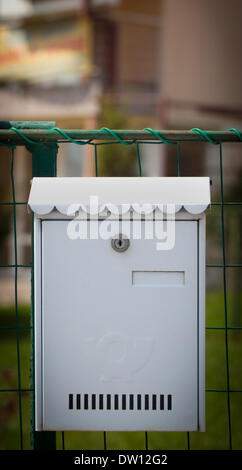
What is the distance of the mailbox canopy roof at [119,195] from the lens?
142 cm

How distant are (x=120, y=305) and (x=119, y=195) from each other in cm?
26

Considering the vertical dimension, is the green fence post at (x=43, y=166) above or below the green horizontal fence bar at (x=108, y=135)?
below

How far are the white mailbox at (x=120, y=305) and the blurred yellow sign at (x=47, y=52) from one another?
905 centimetres

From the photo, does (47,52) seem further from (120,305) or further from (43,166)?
(120,305)

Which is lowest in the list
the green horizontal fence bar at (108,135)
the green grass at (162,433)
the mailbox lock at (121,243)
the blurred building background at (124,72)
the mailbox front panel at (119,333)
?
the green grass at (162,433)

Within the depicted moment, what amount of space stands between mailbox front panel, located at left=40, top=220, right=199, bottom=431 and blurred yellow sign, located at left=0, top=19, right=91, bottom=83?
909 centimetres

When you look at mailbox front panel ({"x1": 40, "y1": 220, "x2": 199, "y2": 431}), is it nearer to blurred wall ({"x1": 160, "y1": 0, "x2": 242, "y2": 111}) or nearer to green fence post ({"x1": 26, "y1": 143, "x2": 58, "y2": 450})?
green fence post ({"x1": 26, "y1": 143, "x2": 58, "y2": 450})

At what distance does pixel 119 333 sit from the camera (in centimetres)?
144

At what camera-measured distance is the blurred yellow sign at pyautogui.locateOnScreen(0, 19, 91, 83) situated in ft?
33.1

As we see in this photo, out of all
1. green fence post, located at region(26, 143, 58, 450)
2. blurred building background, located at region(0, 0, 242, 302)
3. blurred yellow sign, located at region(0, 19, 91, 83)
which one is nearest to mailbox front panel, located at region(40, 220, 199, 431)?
green fence post, located at region(26, 143, 58, 450)

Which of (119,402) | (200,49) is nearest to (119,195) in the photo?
(119,402)

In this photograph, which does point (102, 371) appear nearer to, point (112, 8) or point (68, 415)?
point (68, 415)

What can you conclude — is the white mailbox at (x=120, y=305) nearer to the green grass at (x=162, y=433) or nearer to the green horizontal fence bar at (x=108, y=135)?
the green horizontal fence bar at (x=108, y=135)

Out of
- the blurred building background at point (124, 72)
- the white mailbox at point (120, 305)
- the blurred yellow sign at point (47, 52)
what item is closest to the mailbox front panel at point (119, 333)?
the white mailbox at point (120, 305)
